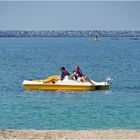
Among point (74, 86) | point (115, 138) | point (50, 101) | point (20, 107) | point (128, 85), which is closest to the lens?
point (115, 138)

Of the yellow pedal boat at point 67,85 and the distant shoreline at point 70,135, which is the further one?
the yellow pedal boat at point 67,85

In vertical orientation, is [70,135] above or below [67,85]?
below

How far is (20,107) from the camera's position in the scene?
3056cm

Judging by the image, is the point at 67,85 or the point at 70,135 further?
the point at 67,85

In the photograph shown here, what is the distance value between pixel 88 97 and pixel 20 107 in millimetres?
4823

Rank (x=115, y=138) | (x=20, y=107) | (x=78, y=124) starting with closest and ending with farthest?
1. (x=115, y=138)
2. (x=78, y=124)
3. (x=20, y=107)

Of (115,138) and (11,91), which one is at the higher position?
(11,91)

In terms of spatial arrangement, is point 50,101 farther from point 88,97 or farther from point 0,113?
point 0,113

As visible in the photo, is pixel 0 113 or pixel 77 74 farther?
pixel 77 74

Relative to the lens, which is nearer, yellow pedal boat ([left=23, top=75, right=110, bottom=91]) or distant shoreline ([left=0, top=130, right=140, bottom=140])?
distant shoreline ([left=0, top=130, right=140, bottom=140])

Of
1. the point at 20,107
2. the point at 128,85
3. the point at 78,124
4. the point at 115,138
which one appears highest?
the point at 128,85

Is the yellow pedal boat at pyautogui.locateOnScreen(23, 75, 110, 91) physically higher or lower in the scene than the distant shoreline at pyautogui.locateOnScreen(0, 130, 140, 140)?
higher

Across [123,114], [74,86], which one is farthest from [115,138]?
[74,86]

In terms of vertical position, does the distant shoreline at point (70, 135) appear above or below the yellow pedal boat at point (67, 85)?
below
